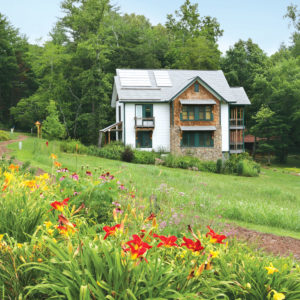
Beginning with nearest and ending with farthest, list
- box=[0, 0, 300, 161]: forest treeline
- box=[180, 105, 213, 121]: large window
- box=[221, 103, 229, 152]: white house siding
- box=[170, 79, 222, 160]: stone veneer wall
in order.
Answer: box=[170, 79, 222, 160]: stone veneer wall → box=[180, 105, 213, 121]: large window → box=[221, 103, 229, 152]: white house siding → box=[0, 0, 300, 161]: forest treeline

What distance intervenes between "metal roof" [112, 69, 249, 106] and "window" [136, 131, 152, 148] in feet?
9.58

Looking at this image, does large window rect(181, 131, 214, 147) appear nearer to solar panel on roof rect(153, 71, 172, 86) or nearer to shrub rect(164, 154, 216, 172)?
shrub rect(164, 154, 216, 172)

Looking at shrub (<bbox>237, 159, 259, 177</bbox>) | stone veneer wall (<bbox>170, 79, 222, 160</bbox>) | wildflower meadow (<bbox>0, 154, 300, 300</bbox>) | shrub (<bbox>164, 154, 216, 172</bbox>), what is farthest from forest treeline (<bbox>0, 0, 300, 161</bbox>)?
wildflower meadow (<bbox>0, 154, 300, 300</bbox>)

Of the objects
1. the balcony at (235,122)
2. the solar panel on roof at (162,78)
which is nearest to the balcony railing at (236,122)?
the balcony at (235,122)

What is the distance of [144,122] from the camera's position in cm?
3069

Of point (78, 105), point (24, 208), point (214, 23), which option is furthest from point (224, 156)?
point (24, 208)

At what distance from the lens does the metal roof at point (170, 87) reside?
3065 cm

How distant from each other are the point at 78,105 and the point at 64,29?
12.0 m

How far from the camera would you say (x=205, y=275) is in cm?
312

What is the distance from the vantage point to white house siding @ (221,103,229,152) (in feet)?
106

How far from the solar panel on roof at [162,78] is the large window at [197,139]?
15.9ft

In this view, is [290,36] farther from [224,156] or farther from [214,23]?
[224,156]

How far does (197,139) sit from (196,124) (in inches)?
52.3

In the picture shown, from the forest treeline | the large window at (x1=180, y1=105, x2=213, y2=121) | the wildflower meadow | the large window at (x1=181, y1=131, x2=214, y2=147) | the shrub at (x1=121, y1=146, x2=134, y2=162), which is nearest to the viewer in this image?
the wildflower meadow
